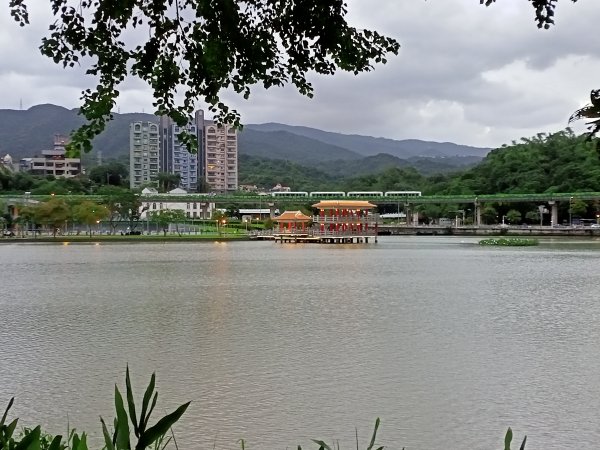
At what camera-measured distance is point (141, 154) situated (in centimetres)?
11544

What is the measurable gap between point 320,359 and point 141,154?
110272 mm

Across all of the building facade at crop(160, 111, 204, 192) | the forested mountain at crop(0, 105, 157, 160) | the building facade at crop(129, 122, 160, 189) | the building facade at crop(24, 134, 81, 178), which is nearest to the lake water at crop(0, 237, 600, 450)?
the building facade at crop(24, 134, 81, 178)

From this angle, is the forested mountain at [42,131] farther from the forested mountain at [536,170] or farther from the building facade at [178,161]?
the forested mountain at [536,170]

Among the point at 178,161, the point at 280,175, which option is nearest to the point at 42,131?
the point at 178,161

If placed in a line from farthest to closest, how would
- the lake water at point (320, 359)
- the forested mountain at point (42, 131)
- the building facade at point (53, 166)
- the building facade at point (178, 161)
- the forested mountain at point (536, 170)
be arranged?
the forested mountain at point (42, 131) → the building facade at point (178, 161) → the building facade at point (53, 166) → the forested mountain at point (536, 170) → the lake water at point (320, 359)

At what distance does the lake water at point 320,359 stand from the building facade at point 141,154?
318 feet

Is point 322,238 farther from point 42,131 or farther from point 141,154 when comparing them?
point 42,131

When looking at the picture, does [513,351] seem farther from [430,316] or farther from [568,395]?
[430,316]

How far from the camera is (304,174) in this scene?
138875mm

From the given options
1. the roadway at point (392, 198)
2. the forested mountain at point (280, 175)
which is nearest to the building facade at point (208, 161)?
the forested mountain at point (280, 175)

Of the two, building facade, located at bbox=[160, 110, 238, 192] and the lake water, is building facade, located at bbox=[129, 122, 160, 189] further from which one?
the lake water

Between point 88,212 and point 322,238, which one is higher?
point 88,212

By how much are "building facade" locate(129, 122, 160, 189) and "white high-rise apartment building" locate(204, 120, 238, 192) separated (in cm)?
1015

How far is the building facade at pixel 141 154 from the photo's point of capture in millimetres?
114562
